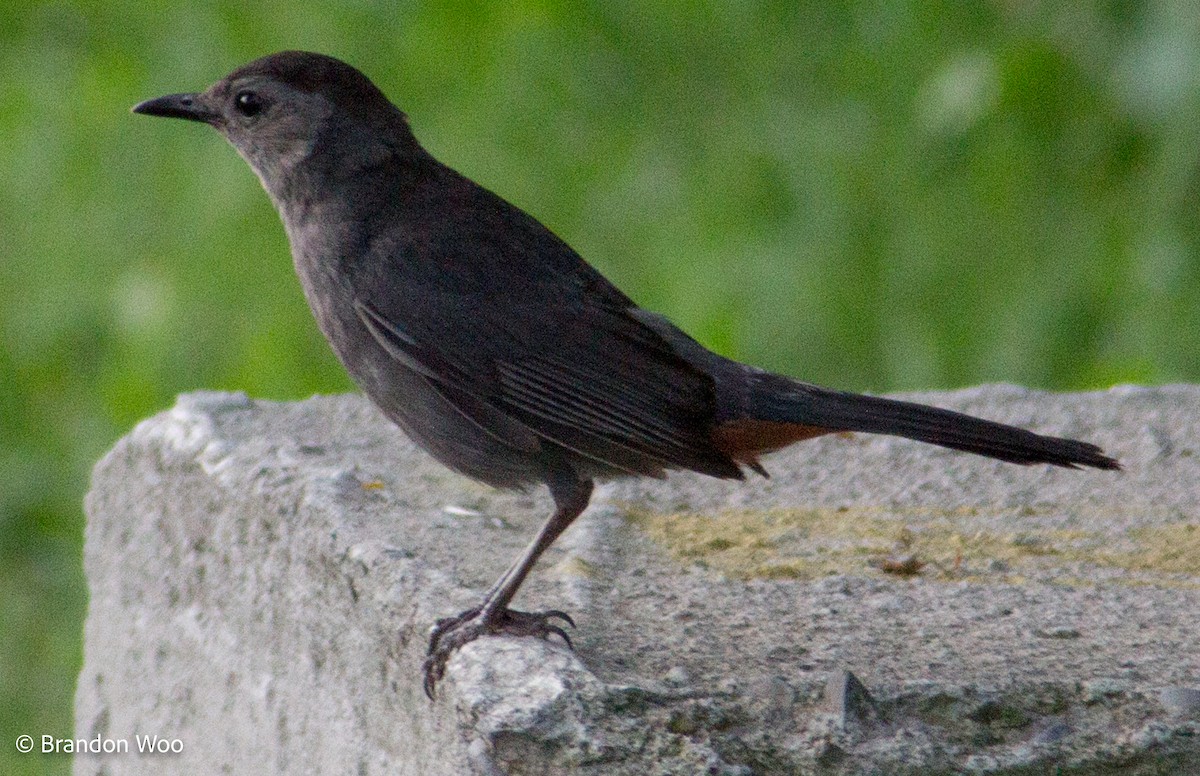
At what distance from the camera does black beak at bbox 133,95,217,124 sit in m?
3.90

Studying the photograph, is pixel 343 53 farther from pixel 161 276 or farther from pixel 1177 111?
pixel 1177 111

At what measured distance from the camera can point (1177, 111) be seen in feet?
20.2

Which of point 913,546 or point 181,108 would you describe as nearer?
point 913,546

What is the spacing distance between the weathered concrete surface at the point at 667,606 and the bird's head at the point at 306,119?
0.59m

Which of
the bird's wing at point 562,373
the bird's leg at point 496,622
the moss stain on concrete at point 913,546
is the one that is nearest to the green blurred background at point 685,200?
the moss stain on concrete at point 913,546

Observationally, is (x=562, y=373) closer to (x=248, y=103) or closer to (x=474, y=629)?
(x=474, y=629)

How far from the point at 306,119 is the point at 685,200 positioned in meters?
3.34

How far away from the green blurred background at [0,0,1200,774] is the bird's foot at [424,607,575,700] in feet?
8.82

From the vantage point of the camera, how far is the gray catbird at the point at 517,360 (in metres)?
3.28

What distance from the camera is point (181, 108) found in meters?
3.90

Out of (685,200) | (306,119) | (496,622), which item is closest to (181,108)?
(306,119)

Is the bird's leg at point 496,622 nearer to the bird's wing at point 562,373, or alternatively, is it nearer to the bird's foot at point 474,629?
the bird's foot at point 474,629

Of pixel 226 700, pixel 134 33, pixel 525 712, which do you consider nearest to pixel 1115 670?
pixel 525 712

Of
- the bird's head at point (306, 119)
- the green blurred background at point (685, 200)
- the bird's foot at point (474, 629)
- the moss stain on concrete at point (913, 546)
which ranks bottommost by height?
the bird's foot at point (474, 629)
